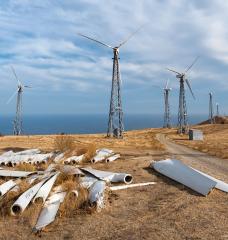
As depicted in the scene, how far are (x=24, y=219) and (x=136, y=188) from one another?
5.96 m

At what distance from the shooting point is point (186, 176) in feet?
62.2

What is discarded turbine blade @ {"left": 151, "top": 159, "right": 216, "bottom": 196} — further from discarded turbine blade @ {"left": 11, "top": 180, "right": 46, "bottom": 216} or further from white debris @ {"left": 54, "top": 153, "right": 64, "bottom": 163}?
discarded turbine blade @ {"left": 11, "top": 180, "right": 46, "bottom": 216}

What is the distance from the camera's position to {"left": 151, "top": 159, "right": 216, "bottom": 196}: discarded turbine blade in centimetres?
1707

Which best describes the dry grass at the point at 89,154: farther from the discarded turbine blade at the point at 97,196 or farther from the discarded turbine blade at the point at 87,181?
the discarded turbine blade at the point at 97,196

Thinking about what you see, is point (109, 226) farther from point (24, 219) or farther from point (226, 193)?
point (226, 193)

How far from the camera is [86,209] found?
14.4 metres

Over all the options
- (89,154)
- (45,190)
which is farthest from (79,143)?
(45,190)

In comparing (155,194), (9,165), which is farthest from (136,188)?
(9,165)

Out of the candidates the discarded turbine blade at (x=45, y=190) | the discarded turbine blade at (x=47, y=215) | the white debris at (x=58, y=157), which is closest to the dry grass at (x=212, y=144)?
the white debris at (x=58, y=157)

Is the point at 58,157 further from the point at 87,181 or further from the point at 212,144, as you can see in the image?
the point at 212,144

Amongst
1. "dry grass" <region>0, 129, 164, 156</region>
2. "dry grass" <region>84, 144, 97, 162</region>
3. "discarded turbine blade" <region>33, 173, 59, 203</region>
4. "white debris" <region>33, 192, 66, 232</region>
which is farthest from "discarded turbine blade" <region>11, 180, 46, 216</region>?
"dry grass" <region>0, 129, 164, 156</region>

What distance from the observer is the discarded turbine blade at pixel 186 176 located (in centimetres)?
1707

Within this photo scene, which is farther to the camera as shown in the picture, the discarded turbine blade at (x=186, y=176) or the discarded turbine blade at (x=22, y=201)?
the discarded turbine blade at (x=186, y=176)

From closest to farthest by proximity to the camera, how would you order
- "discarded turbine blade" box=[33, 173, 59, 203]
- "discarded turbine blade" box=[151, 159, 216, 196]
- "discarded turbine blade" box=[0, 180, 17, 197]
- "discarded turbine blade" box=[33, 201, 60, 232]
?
"discarded turbine blade" box=[33, 201, 60, 232]
"discarded turbine blade" box=[33, 173, 59, 203]
"discarded turbine blade" box=[0, 180, 17, 197]
"discarded turbine blade" box=[151, 159, 216, 196]
